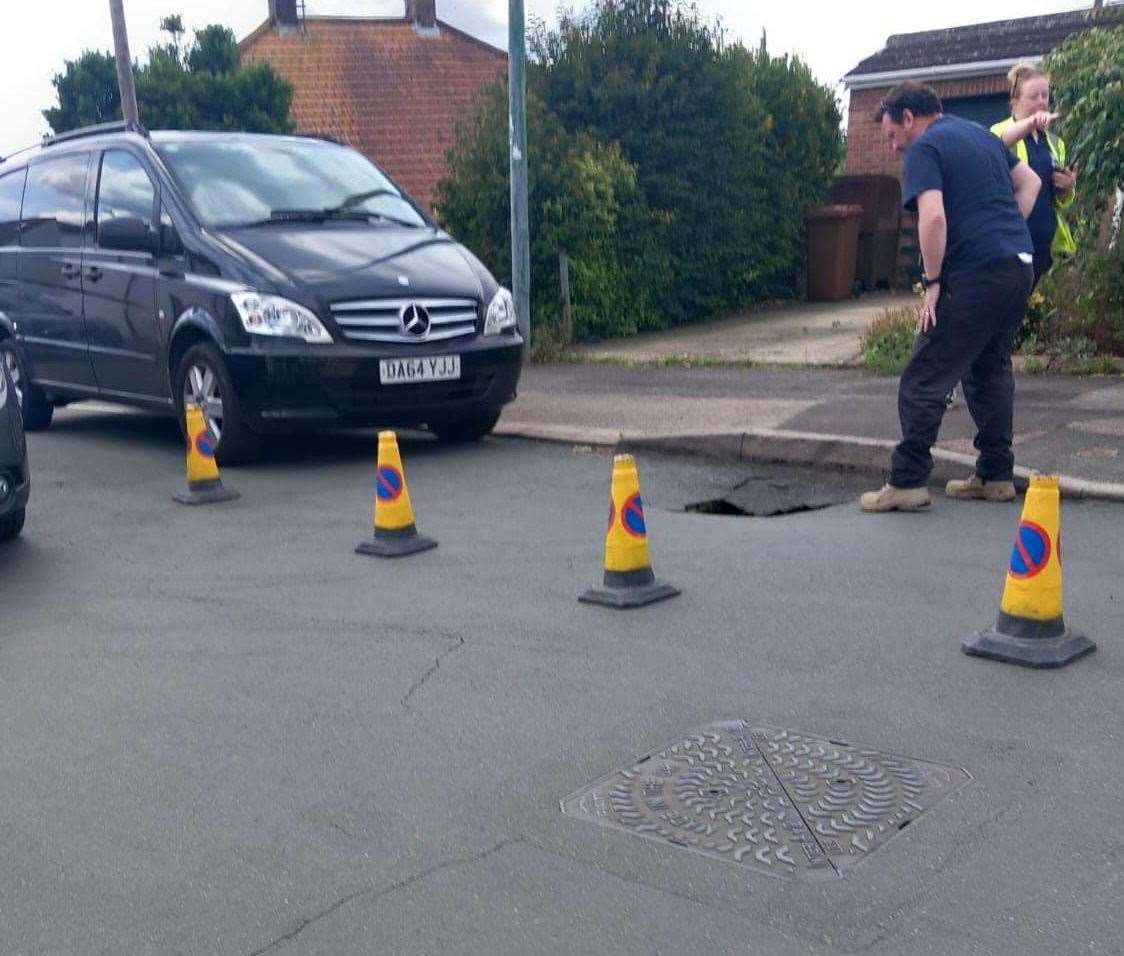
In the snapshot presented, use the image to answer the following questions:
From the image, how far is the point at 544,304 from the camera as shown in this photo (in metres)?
15.1

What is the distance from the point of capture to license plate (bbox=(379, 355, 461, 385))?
28.0 ft

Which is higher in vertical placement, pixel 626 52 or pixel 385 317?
pixel 626 52

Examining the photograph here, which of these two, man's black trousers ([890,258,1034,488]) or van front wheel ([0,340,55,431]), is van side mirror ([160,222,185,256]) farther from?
man's black trousers ([890,258,1034,488])

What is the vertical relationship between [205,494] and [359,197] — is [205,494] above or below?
below

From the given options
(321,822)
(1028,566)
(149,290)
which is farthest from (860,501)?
(149,290)

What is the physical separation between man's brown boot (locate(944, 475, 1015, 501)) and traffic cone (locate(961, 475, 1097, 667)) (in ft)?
7.63

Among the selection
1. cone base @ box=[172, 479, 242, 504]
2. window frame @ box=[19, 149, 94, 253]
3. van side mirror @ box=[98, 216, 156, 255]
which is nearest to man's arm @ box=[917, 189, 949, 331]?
cone base @ box=[172, 479, 242, 504]

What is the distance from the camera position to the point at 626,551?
547 centimetres

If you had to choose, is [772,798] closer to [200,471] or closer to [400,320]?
[200,471]

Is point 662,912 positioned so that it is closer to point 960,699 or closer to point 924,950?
point 924,950

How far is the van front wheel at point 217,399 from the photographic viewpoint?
857 centimetres

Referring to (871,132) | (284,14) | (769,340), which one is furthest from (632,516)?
(284,14)

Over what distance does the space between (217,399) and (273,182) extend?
1.66 metres

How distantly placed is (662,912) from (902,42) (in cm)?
2268
